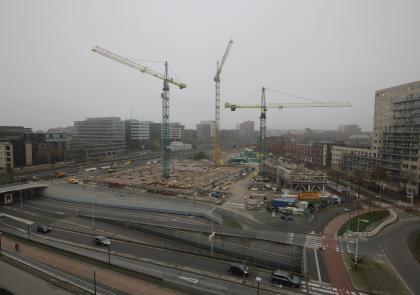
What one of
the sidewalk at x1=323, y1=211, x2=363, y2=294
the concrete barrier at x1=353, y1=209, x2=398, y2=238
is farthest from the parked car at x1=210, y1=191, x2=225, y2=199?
the concrete barrier at x1=353, y1=209, x2=398, y2=238

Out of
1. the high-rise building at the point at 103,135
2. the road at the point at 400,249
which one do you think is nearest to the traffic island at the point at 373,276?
the road at the point at 400,249

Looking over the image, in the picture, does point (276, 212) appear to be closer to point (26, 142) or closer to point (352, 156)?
point (352, 156)

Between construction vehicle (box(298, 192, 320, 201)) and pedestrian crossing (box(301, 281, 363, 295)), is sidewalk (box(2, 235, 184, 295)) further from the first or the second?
construction vehicle (box(298, 192, 320, 201))

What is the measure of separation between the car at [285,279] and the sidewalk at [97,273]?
624 cm

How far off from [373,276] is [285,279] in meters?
6.35

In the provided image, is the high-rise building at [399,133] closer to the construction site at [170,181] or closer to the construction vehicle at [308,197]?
the construction vehicle at [308,197]

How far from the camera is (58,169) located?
6475 cm

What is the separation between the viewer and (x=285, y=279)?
16.9 metres

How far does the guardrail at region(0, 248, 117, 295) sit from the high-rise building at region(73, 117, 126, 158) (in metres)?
75.7

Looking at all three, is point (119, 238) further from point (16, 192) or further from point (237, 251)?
point (16, 192)

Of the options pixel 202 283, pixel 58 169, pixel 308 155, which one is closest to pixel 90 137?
pixel 58 169

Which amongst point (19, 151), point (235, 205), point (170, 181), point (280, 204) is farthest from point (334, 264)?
point (19, 151)

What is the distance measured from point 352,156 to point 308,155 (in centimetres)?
2355

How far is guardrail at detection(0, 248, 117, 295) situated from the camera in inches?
629
